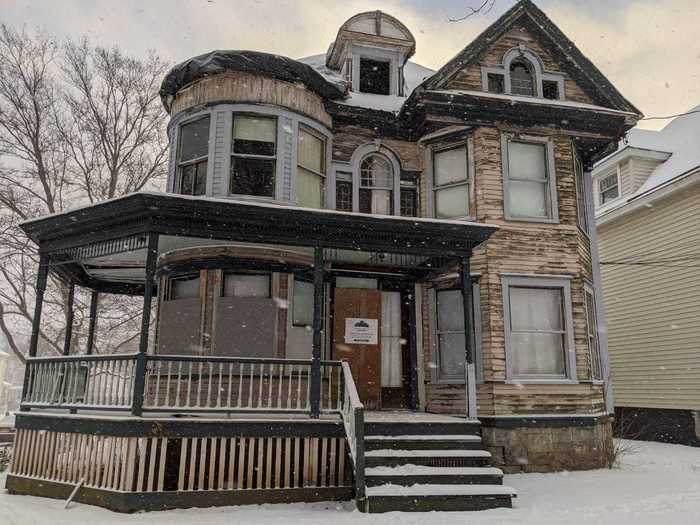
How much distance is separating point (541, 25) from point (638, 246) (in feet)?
26.3

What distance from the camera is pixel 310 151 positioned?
11.3 metres

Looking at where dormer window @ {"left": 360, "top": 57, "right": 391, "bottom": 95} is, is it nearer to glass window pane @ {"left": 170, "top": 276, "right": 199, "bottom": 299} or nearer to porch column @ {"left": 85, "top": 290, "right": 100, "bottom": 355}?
glass window pane @ {"left": 170, "top": 276, "right": 199, "bottom": 299}

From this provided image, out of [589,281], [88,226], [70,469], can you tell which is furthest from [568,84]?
[70,469]

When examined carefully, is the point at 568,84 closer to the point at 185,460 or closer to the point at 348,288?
the point at 348,288

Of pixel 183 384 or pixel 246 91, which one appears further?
pixel 246 91

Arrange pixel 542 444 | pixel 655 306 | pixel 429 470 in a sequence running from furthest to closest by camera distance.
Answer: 1. pixel 655 306
2. pixel 542 444
3. pixel 429 470

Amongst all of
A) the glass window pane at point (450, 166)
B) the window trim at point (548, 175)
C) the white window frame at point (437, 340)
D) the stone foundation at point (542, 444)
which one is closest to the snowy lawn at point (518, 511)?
the stone foundation at point (542, 444)

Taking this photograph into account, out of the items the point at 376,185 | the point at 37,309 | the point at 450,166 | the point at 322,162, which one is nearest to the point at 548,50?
the point at 450,166

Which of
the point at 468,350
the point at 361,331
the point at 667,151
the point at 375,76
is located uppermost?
the point at 667,151

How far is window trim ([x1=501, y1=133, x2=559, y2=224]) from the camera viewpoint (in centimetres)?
1126

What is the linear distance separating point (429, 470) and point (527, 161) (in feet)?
22.4

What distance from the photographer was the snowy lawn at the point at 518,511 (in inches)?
264

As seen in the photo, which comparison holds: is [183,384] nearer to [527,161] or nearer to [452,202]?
[452,202]

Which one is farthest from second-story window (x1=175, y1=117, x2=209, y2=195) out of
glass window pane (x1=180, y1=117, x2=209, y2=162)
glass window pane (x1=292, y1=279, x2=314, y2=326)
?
glass window pane (x1=292, y1=279, x2=314, y2=326)
